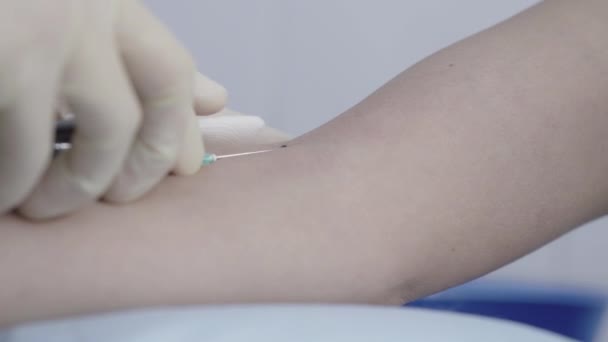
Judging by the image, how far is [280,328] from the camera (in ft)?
1.90

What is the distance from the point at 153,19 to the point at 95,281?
26 cm

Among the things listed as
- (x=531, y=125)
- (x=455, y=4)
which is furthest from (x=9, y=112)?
(x=455, y=4)

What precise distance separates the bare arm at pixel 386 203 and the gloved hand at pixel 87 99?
0.19ft

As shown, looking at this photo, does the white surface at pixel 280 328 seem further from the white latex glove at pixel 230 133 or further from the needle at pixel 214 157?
the white latex glove at pixel 230 133

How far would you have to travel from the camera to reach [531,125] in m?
0.95

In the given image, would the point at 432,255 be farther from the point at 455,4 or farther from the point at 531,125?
the point at 455,4

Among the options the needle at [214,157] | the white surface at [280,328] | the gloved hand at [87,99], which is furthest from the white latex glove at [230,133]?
the white surface at [280,328]

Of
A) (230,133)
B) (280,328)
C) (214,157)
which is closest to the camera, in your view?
(280,328)

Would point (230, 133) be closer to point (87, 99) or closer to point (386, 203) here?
point (386, 203)

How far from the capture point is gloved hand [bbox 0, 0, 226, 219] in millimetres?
575

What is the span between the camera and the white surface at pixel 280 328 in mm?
564

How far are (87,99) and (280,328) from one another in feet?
0.87

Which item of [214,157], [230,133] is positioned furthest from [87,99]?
[230,133]

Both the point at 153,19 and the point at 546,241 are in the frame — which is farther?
the point at 546,241
